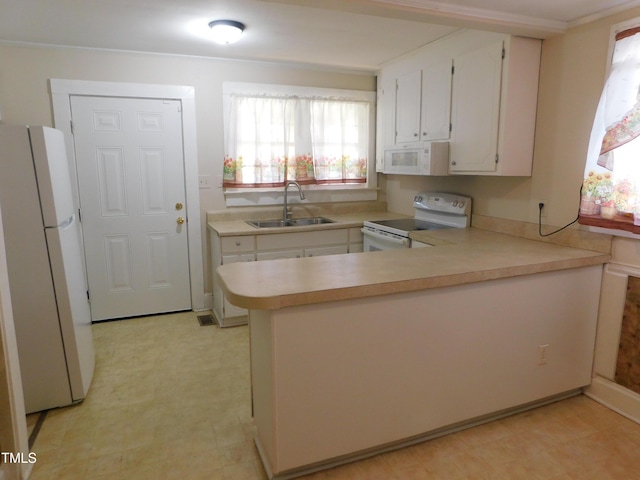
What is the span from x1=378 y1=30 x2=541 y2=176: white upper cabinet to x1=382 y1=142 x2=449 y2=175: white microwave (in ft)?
0.21

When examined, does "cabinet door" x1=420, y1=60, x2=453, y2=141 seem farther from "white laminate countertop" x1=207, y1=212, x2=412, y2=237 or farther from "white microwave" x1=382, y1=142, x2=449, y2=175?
"white laminate countertop" x1=207, y1=212, x2=412, y2=237

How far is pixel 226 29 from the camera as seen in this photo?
2766 millimetres

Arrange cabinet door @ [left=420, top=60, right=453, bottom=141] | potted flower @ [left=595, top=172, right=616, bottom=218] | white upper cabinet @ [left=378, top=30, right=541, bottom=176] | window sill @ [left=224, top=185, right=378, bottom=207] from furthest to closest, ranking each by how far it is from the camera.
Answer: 1. window sill @ [left=224, top=185, right=378, bottom=207]
2. cabinet door @ [left=420, top=60, right=453, bottom=141]
3. white upper cabinet @ [left=378, top=30, right=541, bottom=176]
4. potted flower @ [left=595, top=172, right=616, bottom=218]

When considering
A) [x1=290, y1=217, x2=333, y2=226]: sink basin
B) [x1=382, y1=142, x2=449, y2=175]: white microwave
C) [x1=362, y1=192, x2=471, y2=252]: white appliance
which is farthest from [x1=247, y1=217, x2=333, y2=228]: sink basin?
[x1=382, y1=142, x2=449, y2=175]: white microwave

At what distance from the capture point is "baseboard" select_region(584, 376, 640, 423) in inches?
91.8

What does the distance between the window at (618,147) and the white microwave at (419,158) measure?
99 cm

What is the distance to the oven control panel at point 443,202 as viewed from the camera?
10.9ft

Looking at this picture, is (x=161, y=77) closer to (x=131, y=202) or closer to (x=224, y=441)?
(x=131, y=202)

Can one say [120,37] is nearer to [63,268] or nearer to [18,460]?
[63,268]

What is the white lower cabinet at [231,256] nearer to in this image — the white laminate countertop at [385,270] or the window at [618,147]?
the white laminate countertop at [385,270]

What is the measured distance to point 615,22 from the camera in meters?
2.26

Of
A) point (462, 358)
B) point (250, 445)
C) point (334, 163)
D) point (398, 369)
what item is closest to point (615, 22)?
point (462, 358)

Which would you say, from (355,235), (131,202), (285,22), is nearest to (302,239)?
(355,235)

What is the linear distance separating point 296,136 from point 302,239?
104cm
